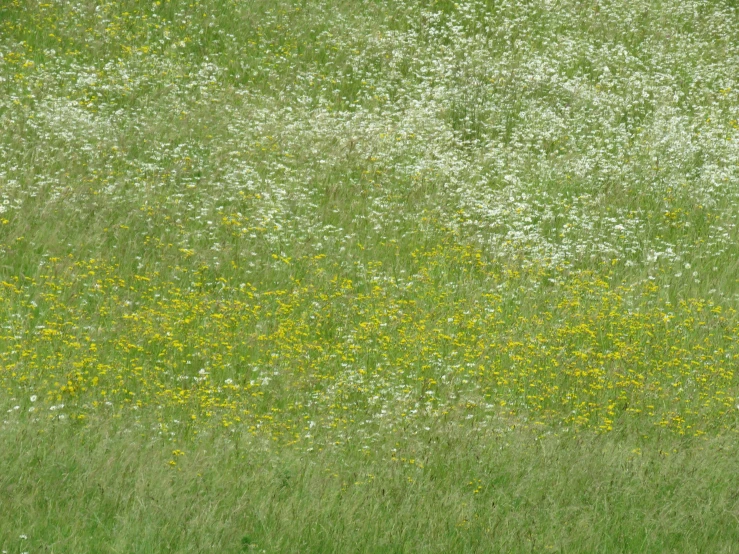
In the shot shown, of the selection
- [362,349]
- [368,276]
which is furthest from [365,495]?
[368,276]

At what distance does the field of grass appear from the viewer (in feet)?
19.1

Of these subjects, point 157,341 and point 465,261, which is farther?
point 465,261

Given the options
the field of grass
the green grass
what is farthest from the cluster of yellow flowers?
the green grass

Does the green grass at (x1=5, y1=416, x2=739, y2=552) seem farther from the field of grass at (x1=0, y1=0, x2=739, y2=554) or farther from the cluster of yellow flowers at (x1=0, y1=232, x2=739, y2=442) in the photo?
the cluster of yellow flowers at (x1=0, y1=232, x2=739, y2=442)

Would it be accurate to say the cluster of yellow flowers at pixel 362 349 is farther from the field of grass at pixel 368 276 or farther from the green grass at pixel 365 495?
the green grass at pixel 365 495

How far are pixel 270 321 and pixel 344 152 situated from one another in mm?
4198

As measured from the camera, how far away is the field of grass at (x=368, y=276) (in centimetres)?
583

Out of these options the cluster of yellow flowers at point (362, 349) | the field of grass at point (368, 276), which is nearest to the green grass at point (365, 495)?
the field of grass at point (368, 276)

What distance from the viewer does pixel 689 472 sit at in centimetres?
656

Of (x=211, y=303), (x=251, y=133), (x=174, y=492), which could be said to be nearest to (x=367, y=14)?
(x=251, y=133)

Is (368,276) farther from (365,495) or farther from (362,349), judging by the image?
(365,495)

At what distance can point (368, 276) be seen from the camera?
33.1 feet

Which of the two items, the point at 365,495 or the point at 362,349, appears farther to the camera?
the point at 362,349

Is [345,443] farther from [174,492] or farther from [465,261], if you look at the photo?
[465,261]
